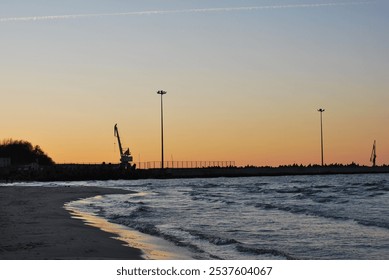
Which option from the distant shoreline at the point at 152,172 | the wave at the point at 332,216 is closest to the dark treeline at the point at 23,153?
the distant shoreline at the point at 152,172

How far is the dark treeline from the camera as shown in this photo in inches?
6398

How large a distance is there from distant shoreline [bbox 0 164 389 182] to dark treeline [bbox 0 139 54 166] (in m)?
31.1

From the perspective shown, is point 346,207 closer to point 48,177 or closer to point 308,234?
point 308,234

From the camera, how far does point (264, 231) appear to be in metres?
19.4

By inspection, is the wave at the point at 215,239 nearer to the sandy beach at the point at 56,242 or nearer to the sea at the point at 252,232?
the sea at the point at 252,232

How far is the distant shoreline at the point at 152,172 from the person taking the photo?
353 feet

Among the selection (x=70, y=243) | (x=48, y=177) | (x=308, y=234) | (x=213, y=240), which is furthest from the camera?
(x=48, y=177)

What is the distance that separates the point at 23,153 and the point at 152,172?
5463cm

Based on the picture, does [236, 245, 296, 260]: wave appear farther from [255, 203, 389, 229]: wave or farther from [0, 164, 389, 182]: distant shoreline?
[0, 164, 389, 182]: distant shoreline

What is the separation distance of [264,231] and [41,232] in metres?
6.54

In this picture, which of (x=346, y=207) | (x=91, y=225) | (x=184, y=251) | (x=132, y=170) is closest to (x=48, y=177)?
(x=132, y=170)

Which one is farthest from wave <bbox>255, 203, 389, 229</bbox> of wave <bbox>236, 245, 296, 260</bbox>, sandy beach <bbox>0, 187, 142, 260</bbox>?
sandy beach <bbox>0, 187, 142, 260</bbox>

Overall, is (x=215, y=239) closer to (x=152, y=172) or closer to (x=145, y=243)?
(x=145, y=243)
